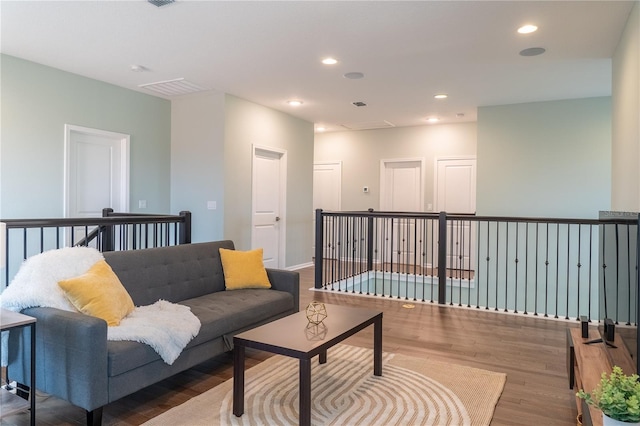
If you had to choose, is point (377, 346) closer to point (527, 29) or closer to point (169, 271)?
point (169, 271)

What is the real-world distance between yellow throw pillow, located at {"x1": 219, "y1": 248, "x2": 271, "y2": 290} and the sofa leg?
169 cm

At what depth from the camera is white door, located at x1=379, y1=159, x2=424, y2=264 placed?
27.3 ft

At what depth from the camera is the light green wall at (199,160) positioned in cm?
591

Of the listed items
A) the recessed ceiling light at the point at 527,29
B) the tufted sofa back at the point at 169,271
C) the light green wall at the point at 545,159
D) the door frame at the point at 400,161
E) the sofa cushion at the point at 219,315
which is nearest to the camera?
the sofa cushion at the point at 219,315

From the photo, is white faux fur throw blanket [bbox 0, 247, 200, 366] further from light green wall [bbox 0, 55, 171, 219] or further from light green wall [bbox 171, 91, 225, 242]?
light green wall [bbox 171, 91, 225, 242]

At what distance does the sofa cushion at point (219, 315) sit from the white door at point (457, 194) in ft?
16.1

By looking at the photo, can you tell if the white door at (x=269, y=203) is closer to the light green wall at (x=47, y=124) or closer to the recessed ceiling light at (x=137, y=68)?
the light green wall at (x=47, y=124)

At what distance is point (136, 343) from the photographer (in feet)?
7.98

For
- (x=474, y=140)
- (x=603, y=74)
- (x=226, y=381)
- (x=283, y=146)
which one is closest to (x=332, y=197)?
(x=283, y=146)

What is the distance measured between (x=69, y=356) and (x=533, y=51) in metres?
4.50

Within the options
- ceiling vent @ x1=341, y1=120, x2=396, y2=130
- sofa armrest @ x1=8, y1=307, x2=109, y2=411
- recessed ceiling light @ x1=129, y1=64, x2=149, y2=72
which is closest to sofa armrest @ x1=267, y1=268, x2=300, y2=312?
sofa armrest @ x1=8, y1=307, x2=109, y2=411

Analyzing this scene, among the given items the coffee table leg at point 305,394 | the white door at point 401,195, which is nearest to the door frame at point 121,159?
the coffee table leg at point 305,394

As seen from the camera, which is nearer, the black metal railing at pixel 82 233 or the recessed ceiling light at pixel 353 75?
the black metal railing at pixel 82 233

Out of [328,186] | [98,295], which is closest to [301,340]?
[98,295]
